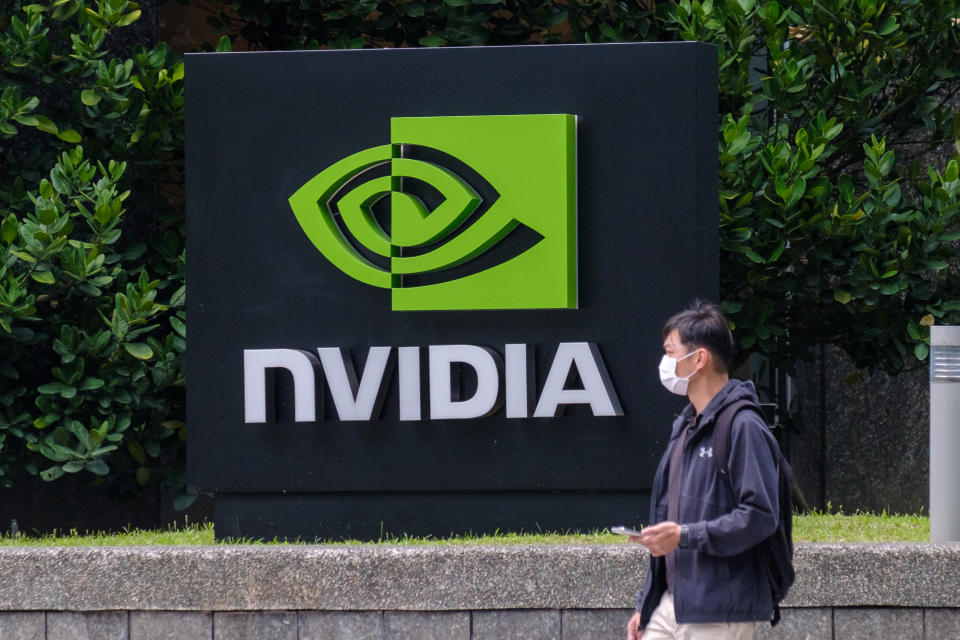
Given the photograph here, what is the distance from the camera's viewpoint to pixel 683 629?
3.92 metres

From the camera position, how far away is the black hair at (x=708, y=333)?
13.5 feet

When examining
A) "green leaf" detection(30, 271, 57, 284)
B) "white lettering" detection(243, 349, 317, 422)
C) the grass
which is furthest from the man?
"green leaf" detection(30, 271, 57, 284)

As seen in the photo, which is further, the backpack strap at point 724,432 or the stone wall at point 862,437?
the stone wall at point 862,437

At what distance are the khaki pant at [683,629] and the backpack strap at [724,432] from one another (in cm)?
47

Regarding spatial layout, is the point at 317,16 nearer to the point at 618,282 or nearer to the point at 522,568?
the point at 618,282

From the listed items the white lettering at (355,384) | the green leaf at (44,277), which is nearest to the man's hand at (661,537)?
the white lettering at (355,384)

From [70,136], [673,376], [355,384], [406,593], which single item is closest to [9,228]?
[70,136]

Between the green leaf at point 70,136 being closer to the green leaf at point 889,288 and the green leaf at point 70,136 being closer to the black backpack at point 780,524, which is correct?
the green leaf at point 889,288

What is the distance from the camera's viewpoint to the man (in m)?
3.80

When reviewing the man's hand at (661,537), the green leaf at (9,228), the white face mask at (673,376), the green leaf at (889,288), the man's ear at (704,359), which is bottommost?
the man's hand at (661,537)

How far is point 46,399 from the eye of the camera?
26.2 feet

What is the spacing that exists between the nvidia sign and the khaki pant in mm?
3240

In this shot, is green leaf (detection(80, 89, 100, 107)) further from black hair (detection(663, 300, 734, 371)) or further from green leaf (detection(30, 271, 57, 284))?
black hair (detection(663, 300, 734, 371))

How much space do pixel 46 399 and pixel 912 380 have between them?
6494 mm
